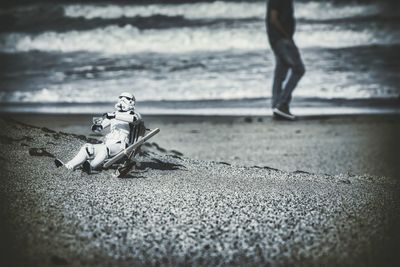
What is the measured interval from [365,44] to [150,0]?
168 centimetres

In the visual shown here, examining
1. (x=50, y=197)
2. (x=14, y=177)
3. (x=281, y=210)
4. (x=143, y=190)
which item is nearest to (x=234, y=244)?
(x=281, y=210)

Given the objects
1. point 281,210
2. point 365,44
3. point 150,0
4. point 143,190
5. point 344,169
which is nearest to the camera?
point 281,210

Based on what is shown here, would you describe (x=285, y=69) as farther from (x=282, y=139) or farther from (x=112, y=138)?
(x=112, y=138)

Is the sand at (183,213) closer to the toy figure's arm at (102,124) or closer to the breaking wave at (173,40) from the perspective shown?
the toy figure's arm at (102,124)

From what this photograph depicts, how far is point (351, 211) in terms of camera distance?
1.76 m

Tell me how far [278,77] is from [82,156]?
1702 millimetres

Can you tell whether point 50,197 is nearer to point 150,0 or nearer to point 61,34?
point 61,34

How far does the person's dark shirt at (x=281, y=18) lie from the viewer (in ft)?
9.87

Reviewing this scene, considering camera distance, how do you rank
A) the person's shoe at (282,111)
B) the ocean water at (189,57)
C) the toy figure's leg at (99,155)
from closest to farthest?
the toy figure's leg at (99,155) < the ocean water at (189,57) < the person's shoe at (282,111)

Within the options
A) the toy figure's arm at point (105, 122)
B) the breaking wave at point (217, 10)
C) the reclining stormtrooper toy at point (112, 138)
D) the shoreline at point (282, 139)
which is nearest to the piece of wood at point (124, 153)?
the reclining stormtrooper toy at point (112, 138)

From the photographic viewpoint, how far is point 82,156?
189 cm

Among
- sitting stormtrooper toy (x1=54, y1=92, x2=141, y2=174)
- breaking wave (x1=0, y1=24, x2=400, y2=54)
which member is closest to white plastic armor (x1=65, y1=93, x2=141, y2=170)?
sitting stormtrooper toy (x1=54, y1=92, x2=141, y2=174)

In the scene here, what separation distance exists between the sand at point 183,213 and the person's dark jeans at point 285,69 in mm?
882

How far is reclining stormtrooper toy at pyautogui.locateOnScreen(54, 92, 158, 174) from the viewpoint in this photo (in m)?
1.87
